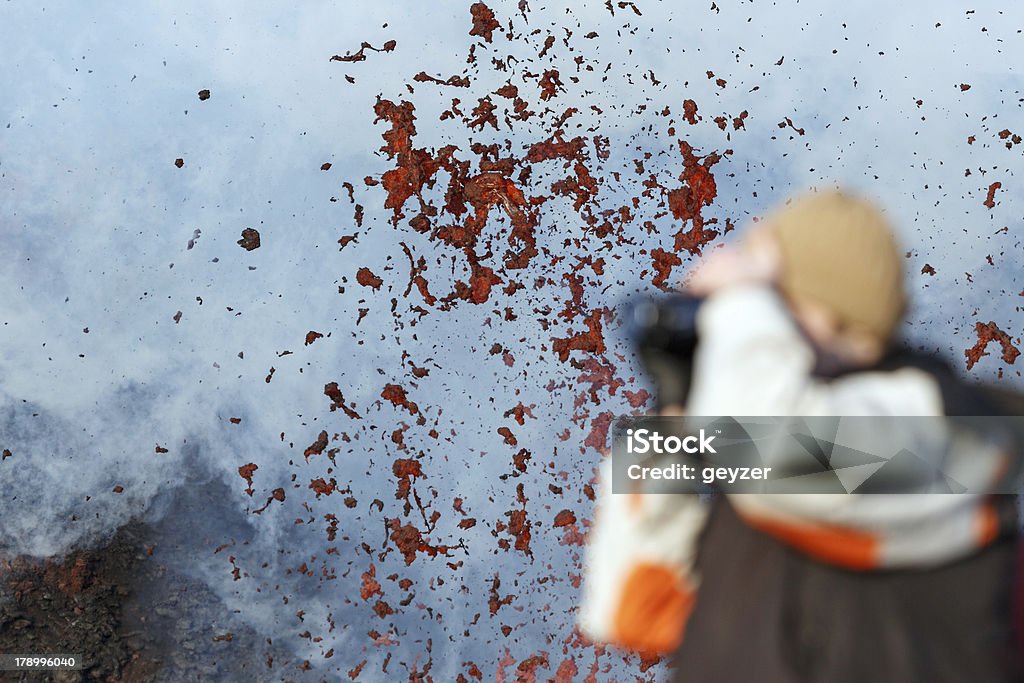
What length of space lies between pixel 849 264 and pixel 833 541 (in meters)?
0.21

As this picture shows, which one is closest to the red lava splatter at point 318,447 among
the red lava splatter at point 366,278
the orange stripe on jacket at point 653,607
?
the red lava splatter at point 366,278

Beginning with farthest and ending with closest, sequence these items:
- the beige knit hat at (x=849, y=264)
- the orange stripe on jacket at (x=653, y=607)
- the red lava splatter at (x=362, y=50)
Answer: the red lava splatter at (x=362, y=50) < the orange stripe on jacket at (x=653, y=607) < the beige knit hat at (x=849, y=264)

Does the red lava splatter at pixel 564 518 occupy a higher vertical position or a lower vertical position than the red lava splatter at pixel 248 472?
lower

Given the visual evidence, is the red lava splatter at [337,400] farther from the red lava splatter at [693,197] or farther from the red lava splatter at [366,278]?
the red lava splatter at [693,197]

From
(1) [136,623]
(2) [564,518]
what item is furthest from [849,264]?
(1) [136,623]

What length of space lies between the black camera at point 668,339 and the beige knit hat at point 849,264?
8 centimetres

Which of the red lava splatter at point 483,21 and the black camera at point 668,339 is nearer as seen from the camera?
the black camera at point 668,339

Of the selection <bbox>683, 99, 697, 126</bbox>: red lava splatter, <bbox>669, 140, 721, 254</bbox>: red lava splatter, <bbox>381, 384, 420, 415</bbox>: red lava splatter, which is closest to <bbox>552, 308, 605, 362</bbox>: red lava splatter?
<bbox>669, 140, 721, 254</bbox>: red lava splatter

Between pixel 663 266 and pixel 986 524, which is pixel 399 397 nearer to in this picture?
pixel 663 266

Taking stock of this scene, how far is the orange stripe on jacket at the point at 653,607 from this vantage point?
71 cm

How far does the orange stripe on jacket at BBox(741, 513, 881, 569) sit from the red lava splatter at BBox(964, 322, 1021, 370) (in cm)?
183

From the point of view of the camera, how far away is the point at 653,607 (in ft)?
2.39

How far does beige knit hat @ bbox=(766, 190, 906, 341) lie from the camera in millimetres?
559

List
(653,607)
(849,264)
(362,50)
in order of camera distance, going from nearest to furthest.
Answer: (849,264), (653,607), (362,50)
